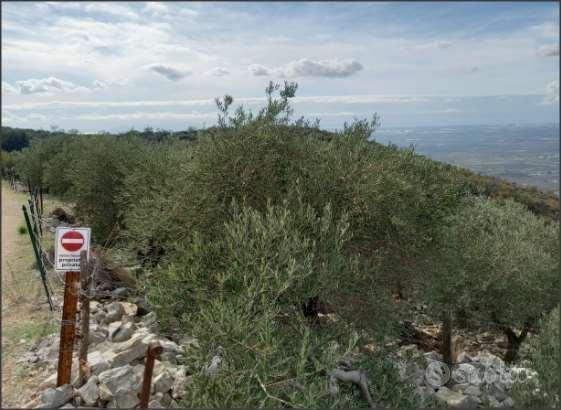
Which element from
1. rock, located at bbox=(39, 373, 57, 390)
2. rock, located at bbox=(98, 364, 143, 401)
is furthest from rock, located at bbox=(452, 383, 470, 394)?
rock, located at bbox=(39, 373, 57, 390)

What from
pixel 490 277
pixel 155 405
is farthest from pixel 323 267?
pixel 490 277

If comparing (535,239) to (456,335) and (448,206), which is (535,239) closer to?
(456,335)

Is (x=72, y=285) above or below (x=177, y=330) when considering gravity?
above

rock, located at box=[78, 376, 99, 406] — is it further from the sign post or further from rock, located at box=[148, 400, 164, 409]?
rock, located at box=[148, 400, 164, 409]

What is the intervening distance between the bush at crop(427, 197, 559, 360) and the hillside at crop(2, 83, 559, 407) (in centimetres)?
8

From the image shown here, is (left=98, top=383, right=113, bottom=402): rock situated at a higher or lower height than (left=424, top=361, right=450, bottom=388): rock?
higher

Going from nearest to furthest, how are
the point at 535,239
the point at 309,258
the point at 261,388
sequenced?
the point at 261,388, the point at 309,258, the point at 535,239

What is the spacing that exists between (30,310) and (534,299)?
1963 cm

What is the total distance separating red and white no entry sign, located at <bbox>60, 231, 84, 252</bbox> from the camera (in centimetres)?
866

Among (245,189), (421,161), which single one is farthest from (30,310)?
(421,161)

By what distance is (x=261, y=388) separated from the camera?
762 centimetres

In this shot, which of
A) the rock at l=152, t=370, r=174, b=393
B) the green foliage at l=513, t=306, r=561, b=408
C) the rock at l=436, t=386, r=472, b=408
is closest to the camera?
the rock at l=152, t=370, r=174, b=393

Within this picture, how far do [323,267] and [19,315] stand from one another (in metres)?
10.2

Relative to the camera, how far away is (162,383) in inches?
373
